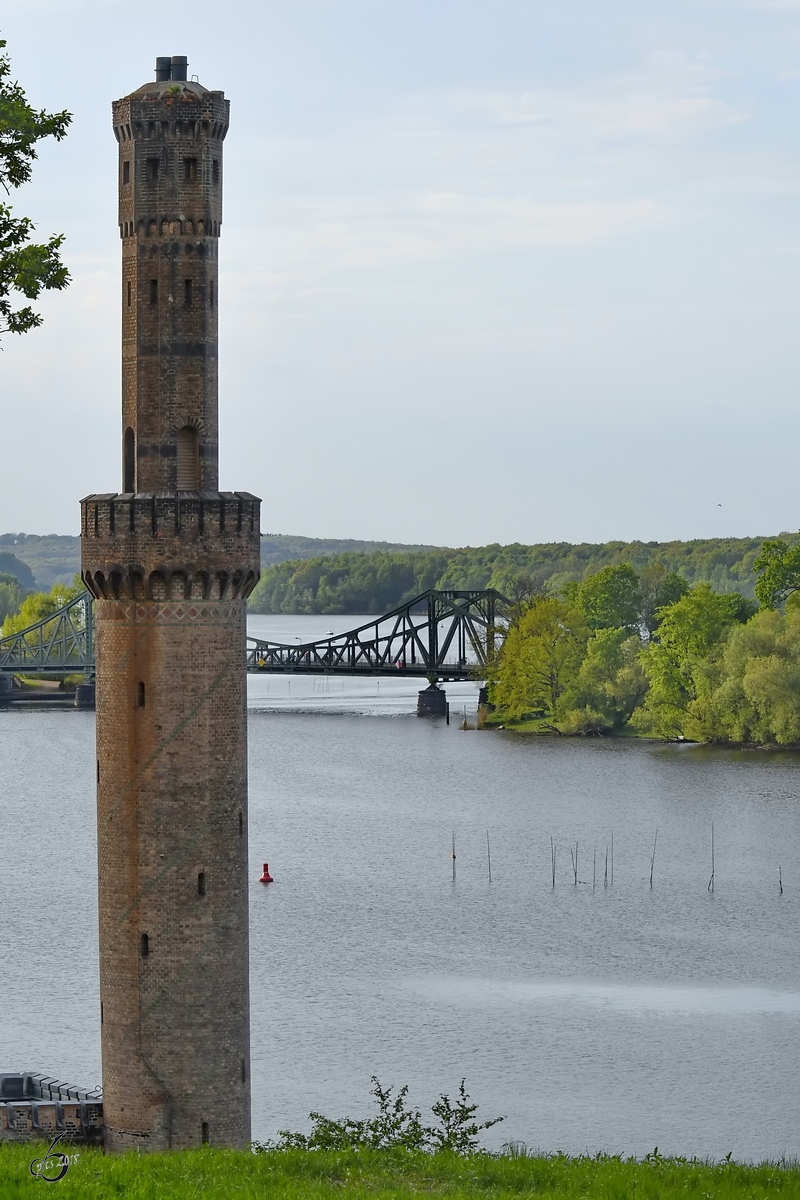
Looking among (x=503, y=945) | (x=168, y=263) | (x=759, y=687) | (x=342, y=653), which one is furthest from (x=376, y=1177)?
(x=342, y=653)

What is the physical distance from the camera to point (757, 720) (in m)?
114

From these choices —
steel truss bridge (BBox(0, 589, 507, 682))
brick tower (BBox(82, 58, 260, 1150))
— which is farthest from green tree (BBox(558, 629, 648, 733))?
brick tower (BBox(82, 58, 260, 1150))

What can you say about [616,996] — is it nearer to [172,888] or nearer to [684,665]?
[172,888]

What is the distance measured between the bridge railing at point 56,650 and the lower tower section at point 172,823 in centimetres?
12318

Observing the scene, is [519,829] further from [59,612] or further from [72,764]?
[59,612]

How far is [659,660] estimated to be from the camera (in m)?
118

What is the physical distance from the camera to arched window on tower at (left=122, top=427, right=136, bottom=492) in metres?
32.3

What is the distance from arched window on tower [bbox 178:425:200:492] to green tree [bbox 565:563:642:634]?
10237 cm

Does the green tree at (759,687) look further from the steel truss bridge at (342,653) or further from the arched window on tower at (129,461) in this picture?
the arched window on tower at (129,461)

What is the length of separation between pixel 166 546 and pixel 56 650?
14765 cm

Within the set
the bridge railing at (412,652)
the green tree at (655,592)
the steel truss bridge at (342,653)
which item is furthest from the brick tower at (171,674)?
the steel truss bridge at (342,653)

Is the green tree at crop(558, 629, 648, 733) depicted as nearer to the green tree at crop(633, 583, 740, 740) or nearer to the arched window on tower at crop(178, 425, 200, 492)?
the green tree at crop(633, 583, 740, 740)

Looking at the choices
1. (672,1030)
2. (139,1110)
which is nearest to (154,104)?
(139,1110)

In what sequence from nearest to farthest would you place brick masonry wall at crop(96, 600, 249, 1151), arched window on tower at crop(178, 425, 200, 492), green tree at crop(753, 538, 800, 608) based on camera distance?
brick masonry wall at crop(96, 600, 249, 1151) → arched window on tower at crop(178, 425, 200, 492) → green tree at crop(753, 538, 800, 608)
